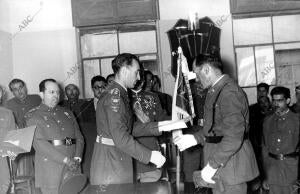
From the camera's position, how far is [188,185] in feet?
16.5

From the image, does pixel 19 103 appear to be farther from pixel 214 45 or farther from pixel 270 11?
pixel 270 11

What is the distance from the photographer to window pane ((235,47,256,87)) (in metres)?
6.78

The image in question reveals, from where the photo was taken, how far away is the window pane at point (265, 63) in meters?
6.79

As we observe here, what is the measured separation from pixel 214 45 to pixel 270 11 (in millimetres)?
1163

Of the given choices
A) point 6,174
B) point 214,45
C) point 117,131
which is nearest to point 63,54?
point 214,45

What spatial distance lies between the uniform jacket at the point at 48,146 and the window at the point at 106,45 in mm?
2952

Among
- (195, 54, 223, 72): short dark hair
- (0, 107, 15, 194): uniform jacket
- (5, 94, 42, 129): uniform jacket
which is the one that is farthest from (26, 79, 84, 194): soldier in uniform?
(195, 54, 223, 72): short dark hair

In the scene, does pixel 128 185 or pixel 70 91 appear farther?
pixel 70 91

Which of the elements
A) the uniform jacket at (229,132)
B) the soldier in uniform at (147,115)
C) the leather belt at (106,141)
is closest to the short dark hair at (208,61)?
the uniform jacket at (229,132)

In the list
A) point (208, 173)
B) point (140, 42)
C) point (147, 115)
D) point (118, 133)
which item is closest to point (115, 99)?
point (118, 133)

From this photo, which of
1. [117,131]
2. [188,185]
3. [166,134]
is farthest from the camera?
[188,185]

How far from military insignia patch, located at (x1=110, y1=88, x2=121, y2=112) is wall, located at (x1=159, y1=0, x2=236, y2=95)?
154 inches

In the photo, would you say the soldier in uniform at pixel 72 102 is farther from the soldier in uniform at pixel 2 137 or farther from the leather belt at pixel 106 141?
the leather belt at pixel 106 141

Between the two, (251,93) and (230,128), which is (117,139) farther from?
(251,93)
